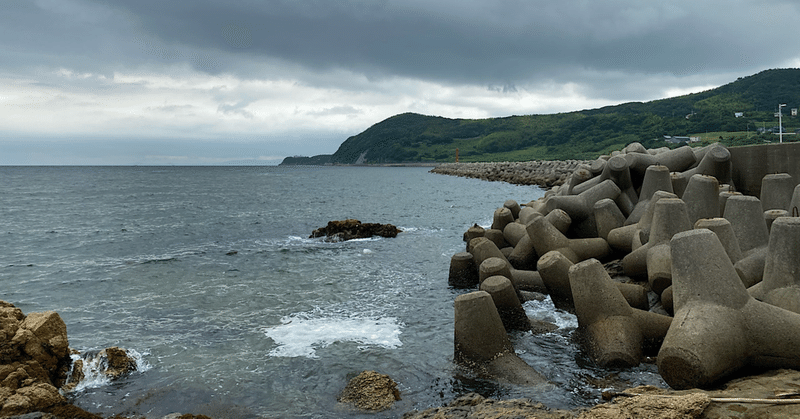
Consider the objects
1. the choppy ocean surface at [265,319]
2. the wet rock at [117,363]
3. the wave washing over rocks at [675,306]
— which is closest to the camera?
the wave washing over rocks at [675,306]

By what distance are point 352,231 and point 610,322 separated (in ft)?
49.6

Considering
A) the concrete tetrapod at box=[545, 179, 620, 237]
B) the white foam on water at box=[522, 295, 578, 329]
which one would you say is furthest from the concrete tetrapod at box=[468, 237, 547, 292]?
the concrete tetrapod at box=[545, 179, 620, 237]

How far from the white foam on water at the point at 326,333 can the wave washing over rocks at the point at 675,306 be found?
2.01 meters

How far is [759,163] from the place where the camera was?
1144cm

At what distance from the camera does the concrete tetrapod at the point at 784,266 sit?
583 centimetres

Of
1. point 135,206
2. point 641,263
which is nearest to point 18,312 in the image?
point 641,263

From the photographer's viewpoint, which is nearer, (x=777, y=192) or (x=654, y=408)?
(x=654, y=408)

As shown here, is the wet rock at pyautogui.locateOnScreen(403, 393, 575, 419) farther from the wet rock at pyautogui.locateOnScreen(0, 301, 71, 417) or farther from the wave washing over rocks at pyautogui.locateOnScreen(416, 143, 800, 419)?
the wet rock at pyautogui.locateOnScreen(0, 301, 71, 417)

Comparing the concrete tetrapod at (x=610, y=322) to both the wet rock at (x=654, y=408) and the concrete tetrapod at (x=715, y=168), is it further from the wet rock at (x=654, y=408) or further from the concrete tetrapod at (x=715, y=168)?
the concrete tetrapod at (x=715, y=168)

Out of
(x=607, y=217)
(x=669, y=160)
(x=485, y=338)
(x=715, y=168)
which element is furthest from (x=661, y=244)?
(x=669, y=160)

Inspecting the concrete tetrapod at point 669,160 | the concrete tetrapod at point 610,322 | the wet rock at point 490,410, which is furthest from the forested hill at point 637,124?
the wet rock at point 490,410

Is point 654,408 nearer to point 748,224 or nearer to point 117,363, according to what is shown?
point 748,224

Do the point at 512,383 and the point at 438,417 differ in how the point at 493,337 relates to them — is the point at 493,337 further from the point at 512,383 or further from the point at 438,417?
the point at 438,417

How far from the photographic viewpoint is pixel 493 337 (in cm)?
658
